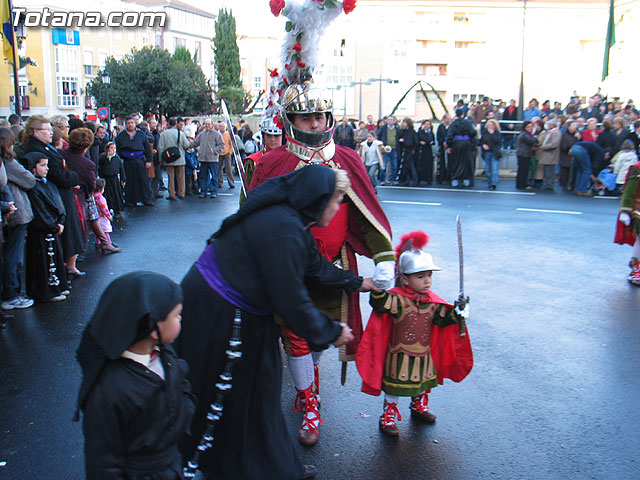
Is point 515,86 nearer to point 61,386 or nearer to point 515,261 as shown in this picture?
point 515,261

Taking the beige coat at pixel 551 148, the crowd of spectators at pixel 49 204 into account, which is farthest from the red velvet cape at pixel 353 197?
the beige coat at pixel 551 148

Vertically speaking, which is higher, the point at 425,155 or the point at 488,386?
the point at 425,155

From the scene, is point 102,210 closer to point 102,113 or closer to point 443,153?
point 443,153

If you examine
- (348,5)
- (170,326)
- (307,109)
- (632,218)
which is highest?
(348,5)

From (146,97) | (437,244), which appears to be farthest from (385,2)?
(437,244)

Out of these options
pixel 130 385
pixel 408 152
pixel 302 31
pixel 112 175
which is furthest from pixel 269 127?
pixel 408 152

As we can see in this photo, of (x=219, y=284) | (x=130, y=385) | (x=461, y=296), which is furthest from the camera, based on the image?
(x=461, y=296)

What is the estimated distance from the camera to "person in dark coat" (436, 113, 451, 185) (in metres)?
16.8

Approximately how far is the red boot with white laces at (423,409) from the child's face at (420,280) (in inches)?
28.7

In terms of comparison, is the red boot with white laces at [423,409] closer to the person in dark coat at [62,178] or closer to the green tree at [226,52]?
the person in dark coat at [62,178]

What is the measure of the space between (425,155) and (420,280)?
44.5 ft

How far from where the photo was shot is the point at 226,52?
235 ft

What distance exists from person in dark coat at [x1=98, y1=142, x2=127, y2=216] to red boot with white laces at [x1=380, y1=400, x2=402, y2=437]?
26.4ft

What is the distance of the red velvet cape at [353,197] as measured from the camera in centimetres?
397
